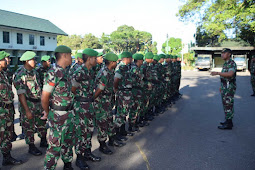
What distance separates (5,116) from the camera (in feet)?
13.4

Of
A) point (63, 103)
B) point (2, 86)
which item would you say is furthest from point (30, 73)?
point (63, 103)

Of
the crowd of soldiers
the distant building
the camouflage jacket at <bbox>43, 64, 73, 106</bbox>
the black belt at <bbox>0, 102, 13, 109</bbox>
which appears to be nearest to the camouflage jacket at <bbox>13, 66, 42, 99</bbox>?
the crowd of soldiers

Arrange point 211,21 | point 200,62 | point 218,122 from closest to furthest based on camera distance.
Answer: point 218,122, point 211,21, point 200,62

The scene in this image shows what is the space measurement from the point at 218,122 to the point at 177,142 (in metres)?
2.33

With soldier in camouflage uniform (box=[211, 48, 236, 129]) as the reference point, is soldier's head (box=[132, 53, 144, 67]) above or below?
above

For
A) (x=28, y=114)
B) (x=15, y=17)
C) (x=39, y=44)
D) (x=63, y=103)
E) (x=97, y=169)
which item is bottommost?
(x=97, y=169)

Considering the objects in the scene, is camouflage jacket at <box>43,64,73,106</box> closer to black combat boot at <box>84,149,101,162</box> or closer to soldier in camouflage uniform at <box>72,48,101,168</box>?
soldier in camouflage uniform at <box>72,48,101,168</box>

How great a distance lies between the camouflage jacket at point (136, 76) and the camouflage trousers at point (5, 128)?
2.72 meters

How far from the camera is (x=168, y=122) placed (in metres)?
7.19

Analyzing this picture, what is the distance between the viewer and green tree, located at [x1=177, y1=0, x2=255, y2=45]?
18.9 meters

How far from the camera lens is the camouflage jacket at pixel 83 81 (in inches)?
157

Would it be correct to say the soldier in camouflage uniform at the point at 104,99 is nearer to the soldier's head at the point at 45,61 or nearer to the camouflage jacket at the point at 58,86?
the camouflage jacket at the point at 58,86

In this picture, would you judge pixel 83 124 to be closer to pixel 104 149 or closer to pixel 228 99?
→ pixel 104 149

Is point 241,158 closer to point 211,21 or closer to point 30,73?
point 30,73
